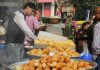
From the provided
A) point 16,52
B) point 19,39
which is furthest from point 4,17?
point 16,52

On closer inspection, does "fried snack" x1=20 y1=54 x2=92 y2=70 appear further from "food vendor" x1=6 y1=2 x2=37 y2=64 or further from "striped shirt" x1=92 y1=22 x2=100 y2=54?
"striped shirt" x1=92 y1=22 x2=100 y2=54

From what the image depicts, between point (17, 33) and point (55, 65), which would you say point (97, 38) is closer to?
point (17, 33)

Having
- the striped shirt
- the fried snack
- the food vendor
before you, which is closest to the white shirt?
the food vendor

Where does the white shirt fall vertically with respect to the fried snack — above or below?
above

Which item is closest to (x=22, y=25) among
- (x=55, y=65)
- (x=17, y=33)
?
(x=17, y=33)

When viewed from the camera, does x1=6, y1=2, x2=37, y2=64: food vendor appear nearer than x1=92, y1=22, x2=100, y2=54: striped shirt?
Yes

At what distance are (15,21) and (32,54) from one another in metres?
1.95

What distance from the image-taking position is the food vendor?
548 cm

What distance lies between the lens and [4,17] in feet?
29.3

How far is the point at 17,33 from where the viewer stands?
7000mm

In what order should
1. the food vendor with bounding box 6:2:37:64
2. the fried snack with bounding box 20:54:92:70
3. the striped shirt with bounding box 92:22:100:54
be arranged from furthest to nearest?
the striped shirt with bounding box 92:22:100:54, the food vendor with bounding box 6:2:37:64, the fried snack with bounding box 20:54:92:70

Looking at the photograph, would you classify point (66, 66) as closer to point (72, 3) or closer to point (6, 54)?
point (6, 54)

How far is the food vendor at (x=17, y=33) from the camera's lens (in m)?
5.48

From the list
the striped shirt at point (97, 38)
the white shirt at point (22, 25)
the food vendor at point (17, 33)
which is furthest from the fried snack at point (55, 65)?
the white shirt at point (22, 25)
